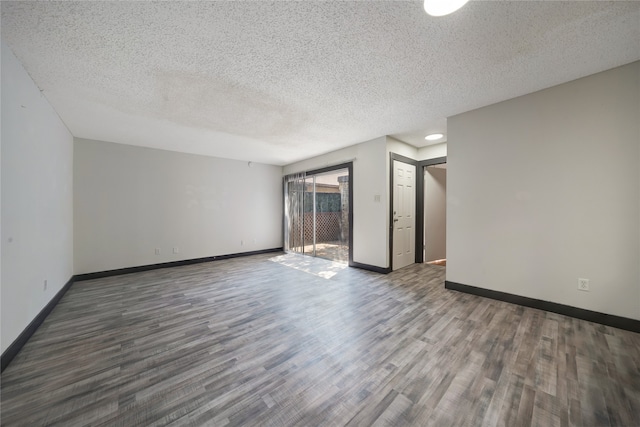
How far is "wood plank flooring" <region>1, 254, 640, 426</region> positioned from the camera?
1.32m

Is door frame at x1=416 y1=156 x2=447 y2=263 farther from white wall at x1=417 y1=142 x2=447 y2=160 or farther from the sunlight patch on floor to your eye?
the sunlight patch on floor

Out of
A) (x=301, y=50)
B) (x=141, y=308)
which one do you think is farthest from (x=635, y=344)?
(x=141, y=308)

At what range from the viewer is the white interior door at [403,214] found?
438 centimetres

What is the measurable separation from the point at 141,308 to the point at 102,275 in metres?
2.18

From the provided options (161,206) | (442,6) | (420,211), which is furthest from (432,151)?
(161,206)

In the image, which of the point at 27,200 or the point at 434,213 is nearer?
the point at 27,200

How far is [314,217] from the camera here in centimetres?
591

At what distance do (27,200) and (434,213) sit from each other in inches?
240

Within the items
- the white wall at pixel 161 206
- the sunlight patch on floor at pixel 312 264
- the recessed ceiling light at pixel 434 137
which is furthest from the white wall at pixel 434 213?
the white wall at pixel 161 206

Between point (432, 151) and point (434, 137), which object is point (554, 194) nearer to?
point (434, 137)

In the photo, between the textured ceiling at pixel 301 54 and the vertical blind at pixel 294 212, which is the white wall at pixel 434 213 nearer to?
the textured ceiling at pixel 301 54

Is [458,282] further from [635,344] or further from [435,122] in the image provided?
[435,122]

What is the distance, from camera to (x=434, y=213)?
515cm

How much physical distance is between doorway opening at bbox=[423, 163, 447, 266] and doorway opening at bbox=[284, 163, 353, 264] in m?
1.77
